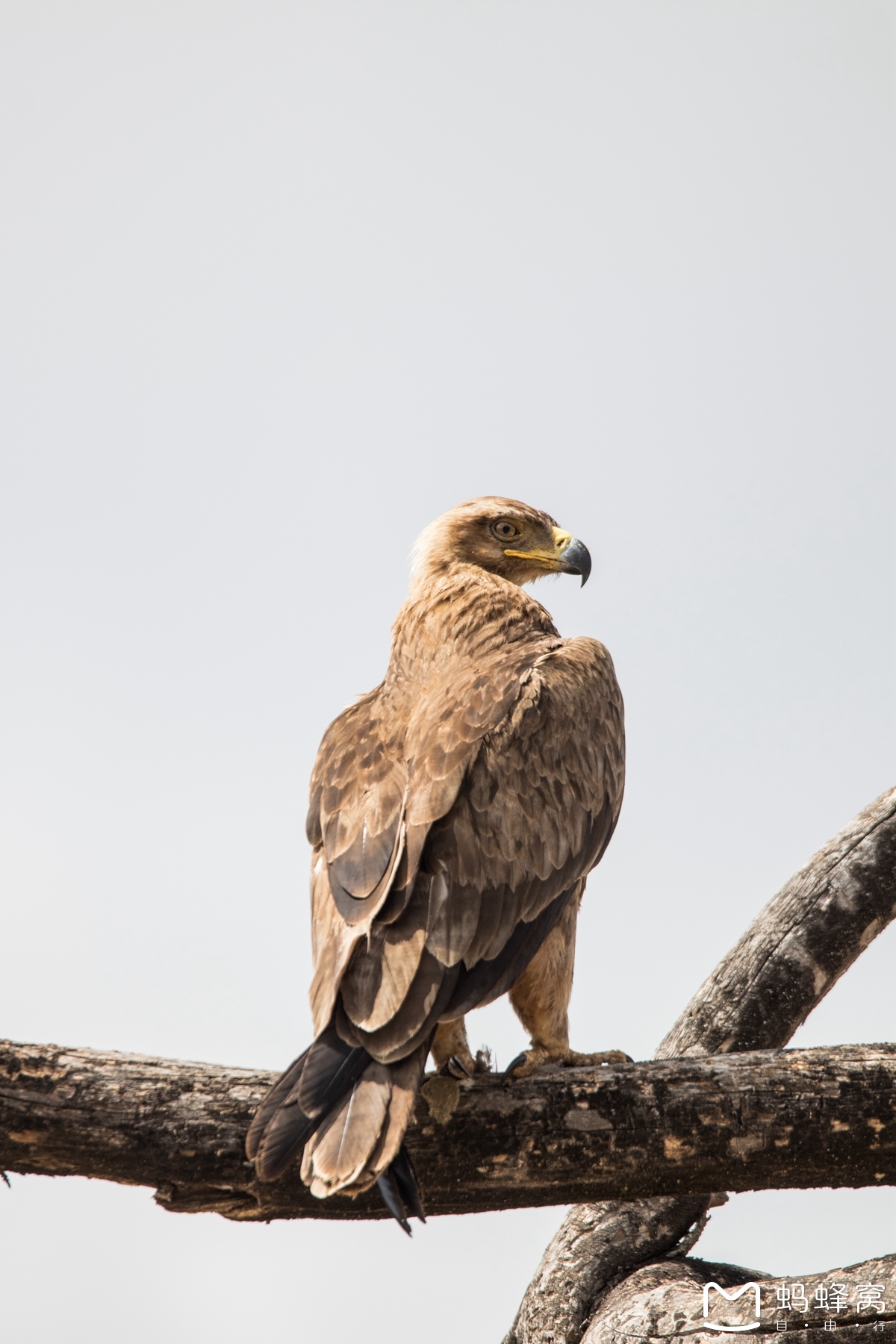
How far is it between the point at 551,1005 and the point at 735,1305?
1.32 metres

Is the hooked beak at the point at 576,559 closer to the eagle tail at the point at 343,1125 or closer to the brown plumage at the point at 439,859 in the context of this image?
the brown plumage at the point at 439,859

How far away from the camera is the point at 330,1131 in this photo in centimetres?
291

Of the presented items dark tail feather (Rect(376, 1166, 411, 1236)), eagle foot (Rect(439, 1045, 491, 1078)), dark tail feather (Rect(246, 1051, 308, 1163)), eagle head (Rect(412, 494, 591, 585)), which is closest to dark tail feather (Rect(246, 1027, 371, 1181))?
dark tail feather (Rect(246, 1051, 308, 1163))

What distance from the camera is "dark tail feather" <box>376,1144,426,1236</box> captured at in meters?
2.90

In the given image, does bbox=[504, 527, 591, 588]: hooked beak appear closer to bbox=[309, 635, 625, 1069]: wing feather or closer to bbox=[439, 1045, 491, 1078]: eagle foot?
bbox=[309, 635, 625, 1069]: wing feather

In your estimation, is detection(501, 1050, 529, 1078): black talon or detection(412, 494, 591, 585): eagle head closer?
detection(501, 1050, 529, 1078): black talon

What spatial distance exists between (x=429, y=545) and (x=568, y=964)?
89.9 inches

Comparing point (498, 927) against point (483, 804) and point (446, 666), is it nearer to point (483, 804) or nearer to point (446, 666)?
point (483, 804)

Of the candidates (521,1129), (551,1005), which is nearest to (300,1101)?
(521,1129)

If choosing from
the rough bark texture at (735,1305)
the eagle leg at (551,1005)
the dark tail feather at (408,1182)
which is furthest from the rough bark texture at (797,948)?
the dark tail feather at (408,1182)

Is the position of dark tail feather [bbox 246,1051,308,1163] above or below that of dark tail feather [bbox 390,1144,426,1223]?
above

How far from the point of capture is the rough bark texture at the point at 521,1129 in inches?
123

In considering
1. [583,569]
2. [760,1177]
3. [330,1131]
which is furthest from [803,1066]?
[583,569]

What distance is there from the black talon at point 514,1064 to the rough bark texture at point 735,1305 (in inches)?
51.3
